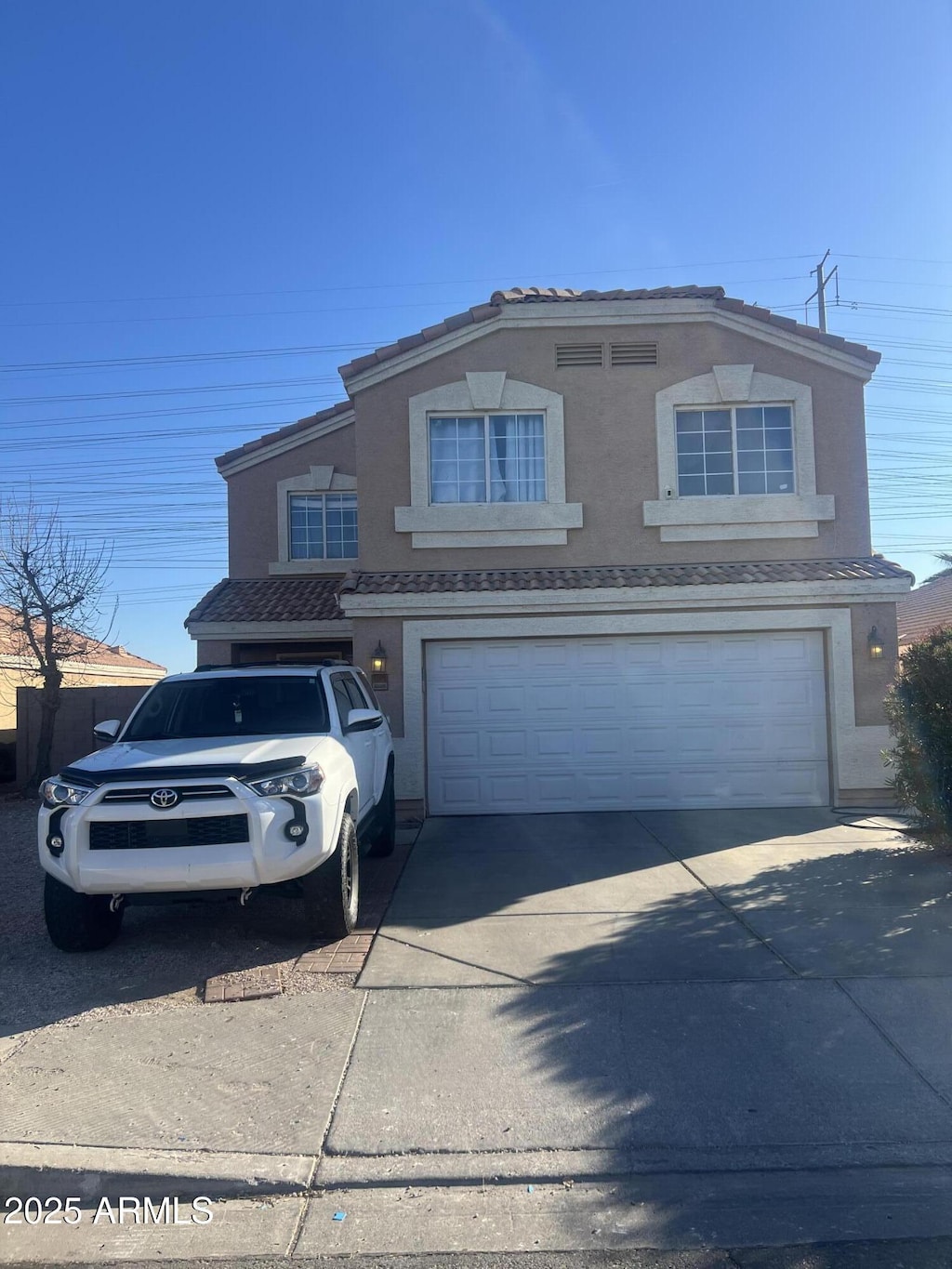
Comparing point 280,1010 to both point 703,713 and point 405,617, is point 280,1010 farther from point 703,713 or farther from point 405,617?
point 703,713

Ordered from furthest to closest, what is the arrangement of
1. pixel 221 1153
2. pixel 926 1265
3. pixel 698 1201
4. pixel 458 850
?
pixel 458 850
pixel 221 1153
pixel 698 1201
pixel 926 1265

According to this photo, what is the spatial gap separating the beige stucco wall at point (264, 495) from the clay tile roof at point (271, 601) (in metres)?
0.43

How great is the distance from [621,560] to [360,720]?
533 cm

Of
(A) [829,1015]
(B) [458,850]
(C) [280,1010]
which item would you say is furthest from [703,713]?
(C) [280,1010]

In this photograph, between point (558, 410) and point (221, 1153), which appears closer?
point (221, 1153)

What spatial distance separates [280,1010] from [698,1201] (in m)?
2.68

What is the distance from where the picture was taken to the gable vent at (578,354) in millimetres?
12023

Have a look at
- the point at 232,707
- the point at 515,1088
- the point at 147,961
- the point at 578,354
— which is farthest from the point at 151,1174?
the point at 578,354

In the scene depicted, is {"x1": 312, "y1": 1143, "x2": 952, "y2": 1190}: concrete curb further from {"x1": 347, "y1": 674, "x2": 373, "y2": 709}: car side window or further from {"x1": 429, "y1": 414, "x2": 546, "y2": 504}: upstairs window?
{"x1": 429, "y1": 414, "x2": 546, "y2": 504}: upstairs window

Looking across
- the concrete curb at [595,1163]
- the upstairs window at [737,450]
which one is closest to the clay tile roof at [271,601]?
the upstairs window at [737,450]

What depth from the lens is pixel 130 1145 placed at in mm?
4047

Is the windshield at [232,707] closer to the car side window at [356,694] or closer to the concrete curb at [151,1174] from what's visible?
the car side window at [356,694]

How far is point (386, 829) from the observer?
935 centimetres

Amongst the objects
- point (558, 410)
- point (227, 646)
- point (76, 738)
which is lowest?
point (76, 738)
